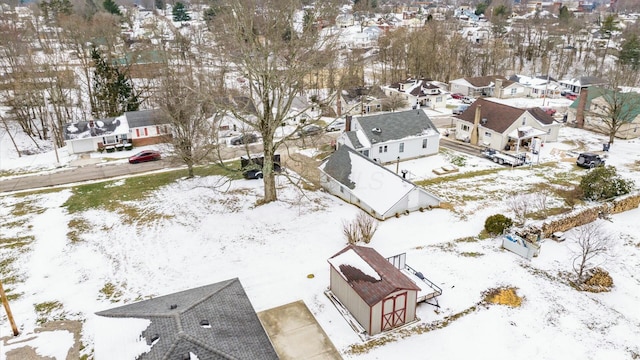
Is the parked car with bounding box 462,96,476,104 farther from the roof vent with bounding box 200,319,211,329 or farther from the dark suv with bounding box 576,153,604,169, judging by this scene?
the roof vent with bounding box 200,319,211,329

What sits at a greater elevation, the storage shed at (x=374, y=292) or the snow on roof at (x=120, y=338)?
the snow on roof at (x=120, y=338)

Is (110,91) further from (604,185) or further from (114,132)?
(604,185)

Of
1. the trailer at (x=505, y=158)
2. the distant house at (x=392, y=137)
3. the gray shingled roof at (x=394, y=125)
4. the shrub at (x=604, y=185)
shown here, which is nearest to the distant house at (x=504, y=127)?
the trailer at (x=505, y=158)

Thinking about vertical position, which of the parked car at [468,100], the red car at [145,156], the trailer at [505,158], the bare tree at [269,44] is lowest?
the trailer at [505,158]

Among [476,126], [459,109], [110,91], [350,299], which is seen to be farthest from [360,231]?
[110,91]

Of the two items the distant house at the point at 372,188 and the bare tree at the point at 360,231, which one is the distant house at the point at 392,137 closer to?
the distant house at the point at 372,188

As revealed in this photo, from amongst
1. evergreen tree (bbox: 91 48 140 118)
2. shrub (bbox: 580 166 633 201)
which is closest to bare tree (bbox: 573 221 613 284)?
shrub (bbox: 580 166 633 201)

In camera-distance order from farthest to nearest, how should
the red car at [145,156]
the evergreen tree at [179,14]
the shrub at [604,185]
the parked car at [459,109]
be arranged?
the evergreen tree at [179,14], the parked car at [459,109], the red car at [145,156], the shrub at [604,185]
